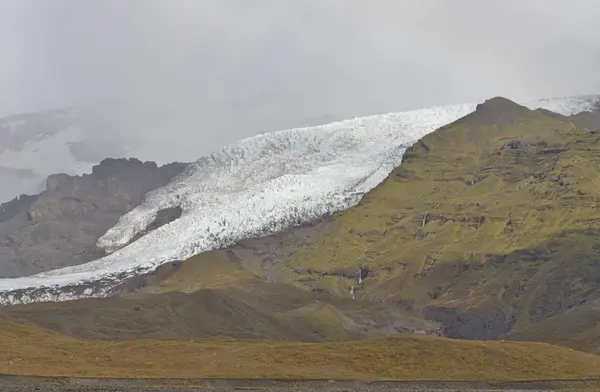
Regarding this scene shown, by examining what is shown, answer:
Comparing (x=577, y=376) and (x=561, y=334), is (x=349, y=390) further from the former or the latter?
(x=561, y=334)

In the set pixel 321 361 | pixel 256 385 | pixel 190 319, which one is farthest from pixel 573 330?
pixel 256 385

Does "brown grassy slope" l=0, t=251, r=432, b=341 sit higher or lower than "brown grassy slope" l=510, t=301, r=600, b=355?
higher

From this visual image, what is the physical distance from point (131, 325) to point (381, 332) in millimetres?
57276

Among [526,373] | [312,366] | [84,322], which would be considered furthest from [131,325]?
[526,373]

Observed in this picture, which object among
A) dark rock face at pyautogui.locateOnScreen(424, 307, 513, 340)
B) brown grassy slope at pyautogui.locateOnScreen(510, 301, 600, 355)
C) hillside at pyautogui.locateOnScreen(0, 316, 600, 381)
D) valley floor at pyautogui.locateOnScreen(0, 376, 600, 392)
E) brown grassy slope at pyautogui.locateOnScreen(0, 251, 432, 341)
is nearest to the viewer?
valley floor at pyautogui.locateOnScreen(0, 376, 600, 392)

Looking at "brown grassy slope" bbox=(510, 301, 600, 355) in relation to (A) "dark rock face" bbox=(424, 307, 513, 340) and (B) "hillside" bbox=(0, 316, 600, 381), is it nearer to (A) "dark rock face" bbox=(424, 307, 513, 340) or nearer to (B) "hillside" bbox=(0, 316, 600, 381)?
(A) "dark rock face" bbox=(424, 307, 513, 340)

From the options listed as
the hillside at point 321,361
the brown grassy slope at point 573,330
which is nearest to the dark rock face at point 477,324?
the brown grassy slope at point 573,330

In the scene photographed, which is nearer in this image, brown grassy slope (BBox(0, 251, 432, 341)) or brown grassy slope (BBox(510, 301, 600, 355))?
brown grassy slope (BBox(510, 301, 600, 355))

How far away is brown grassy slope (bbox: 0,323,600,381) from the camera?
6688 cm

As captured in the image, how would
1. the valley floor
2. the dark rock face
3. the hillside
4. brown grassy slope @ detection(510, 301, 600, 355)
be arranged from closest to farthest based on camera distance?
the valley floor, the hillside, brown grassy slope @ detection(510, 301, 600, 355), the dark rock face

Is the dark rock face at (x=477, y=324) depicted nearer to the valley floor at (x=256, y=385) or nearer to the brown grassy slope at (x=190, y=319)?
the brown grassy slope at (x=190, y=319)

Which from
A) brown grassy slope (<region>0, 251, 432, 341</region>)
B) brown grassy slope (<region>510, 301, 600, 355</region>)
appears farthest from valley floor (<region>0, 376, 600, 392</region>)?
brown grassy slope (<region>0, 251, 432, 341</region>)

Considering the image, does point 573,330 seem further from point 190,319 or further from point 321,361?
point 321,361

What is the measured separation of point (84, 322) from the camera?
129250 millimetres
